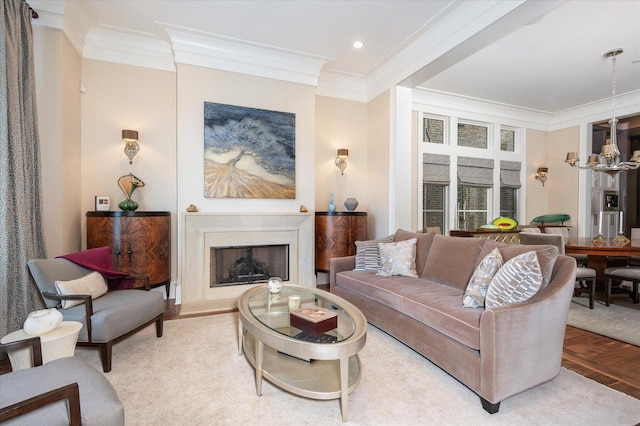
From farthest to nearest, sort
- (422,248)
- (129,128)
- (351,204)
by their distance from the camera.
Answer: (351,204) < (129,128) < (422,248)

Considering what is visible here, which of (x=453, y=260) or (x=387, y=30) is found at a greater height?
(x=387, y=30)

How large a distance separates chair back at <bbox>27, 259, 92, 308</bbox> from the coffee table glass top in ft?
4.83

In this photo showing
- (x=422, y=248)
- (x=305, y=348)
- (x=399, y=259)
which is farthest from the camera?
(x=422, y=248)

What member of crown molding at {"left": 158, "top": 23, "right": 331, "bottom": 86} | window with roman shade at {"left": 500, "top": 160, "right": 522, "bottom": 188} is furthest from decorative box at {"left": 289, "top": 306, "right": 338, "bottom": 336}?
window with roman shade at {"left": 500, "top": 160, "right": 522, "bottom": 188}

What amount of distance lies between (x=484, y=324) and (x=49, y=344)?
8.46 feet

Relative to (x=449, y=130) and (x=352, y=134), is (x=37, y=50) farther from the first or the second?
(x=449, y=130)

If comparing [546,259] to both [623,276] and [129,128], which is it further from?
[129,128]

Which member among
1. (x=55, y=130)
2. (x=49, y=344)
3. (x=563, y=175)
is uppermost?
(x=55, y=130)

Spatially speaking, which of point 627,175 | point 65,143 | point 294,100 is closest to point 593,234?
point 627,175

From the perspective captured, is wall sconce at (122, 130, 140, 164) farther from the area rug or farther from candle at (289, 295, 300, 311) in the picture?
the area rug

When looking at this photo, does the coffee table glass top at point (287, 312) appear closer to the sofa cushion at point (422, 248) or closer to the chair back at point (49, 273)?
the sofa cushion at point (422, 248)

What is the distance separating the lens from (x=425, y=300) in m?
2.39

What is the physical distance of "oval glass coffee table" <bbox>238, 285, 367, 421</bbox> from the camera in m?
1.70

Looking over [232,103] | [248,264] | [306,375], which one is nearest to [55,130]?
[232,103]
